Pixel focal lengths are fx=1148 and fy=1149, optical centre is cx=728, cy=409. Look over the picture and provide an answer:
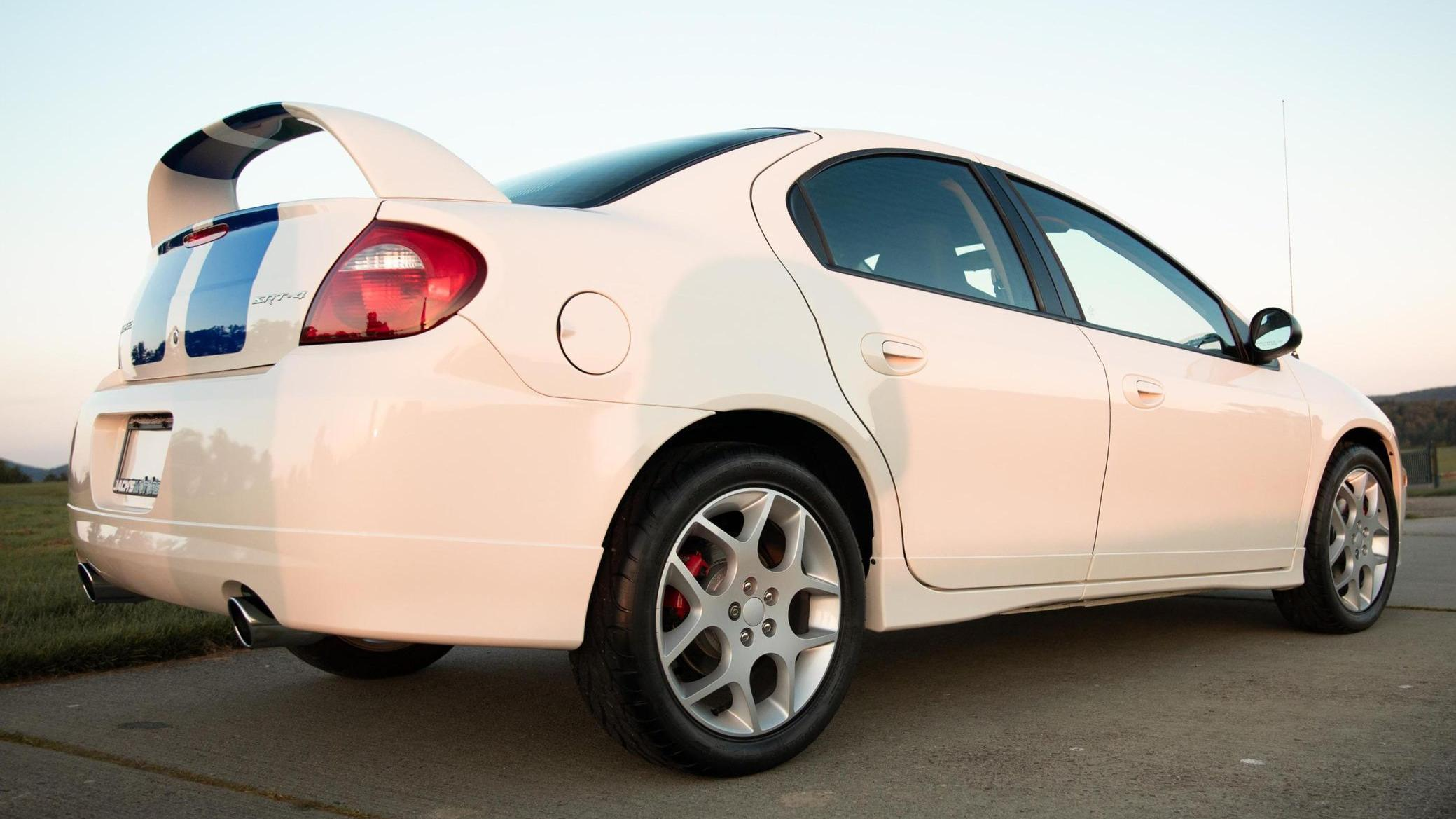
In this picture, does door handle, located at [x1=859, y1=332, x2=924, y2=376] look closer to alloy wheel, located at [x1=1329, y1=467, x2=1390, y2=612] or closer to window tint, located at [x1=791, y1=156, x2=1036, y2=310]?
window tint, located at [x1=791, y1=156, x2=1036, y2=310]

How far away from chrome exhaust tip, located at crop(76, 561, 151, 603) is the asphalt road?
14.4 inches

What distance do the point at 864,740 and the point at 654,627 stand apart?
0.80 m

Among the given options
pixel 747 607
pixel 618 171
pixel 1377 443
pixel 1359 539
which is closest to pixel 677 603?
pixel 747 607

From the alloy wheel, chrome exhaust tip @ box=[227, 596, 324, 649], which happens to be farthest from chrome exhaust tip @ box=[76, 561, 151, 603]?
the alloy wheel

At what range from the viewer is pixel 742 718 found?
2.57m

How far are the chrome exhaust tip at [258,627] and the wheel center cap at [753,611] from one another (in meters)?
0.90

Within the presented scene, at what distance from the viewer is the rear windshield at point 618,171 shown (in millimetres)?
2760

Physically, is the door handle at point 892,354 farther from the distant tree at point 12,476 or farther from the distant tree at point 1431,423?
the distant tree at point 1431,423

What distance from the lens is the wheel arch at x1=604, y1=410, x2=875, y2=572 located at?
8.44 ft

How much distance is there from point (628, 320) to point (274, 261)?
29.4 inches

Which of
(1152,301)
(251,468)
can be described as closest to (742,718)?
(251,468)

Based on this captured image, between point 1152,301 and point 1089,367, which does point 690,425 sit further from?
point 1152,301

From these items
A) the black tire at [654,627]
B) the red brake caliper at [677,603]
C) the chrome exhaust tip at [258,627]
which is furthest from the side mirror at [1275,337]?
the chrome exhaust tip at [258,627]

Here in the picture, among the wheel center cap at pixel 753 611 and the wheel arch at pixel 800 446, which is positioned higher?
the wheel arch at pixel 800 446
